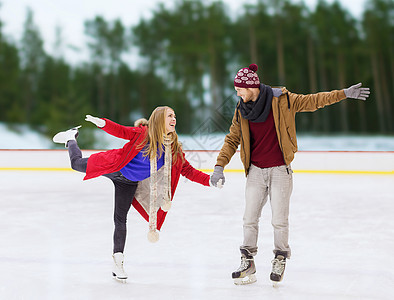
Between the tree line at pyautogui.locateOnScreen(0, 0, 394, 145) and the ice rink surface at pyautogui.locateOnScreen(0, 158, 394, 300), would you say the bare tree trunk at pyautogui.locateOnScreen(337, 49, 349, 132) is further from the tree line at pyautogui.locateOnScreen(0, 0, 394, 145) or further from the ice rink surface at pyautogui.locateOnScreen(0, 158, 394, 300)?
the ice rink surface at pyautogui.locateOnScreen(0, 158, 394, 300)

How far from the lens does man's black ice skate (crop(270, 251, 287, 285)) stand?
2.72m

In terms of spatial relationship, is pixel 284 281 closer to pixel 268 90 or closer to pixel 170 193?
pixel 170 193

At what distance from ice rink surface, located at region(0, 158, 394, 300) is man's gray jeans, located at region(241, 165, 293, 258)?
26 cm

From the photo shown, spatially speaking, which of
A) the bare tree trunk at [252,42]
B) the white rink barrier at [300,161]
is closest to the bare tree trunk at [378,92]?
the bare tree trunk at [252,42]

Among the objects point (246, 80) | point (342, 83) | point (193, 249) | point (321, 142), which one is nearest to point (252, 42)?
point (342, 83)

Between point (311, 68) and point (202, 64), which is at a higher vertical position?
point (202, 64)

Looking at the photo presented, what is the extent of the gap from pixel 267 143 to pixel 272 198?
0.31 meters

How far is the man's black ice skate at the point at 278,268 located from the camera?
272cm

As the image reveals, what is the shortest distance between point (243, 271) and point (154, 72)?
42.8 ft

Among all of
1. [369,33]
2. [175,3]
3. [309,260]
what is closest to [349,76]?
[369,33]

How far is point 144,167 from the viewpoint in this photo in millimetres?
2779

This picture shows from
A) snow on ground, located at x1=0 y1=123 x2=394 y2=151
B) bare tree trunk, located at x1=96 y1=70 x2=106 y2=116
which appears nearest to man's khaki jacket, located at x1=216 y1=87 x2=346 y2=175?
snow on ground, located at x1=0 y1=123 x2=394 y2=151

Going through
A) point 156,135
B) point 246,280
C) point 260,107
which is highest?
point 260,107

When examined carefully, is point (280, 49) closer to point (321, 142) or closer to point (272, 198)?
point (321, 142)
